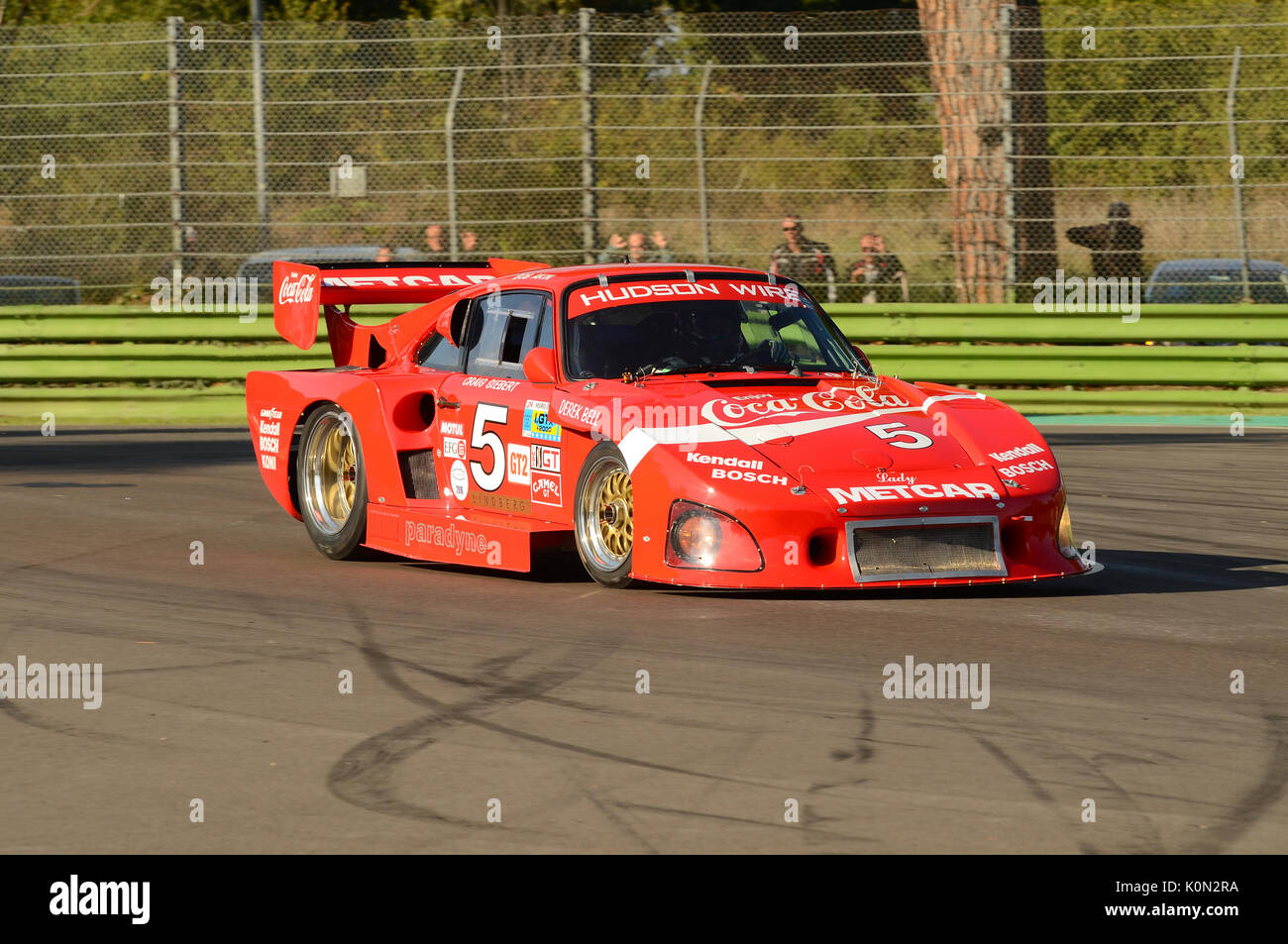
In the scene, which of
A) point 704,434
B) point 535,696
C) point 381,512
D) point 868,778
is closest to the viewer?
point 868,778

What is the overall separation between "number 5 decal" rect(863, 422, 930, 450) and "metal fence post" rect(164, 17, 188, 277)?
11.5 m

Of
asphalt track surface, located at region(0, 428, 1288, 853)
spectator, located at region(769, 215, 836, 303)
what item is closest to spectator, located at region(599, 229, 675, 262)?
spectator, located at region(769, 215, 836, 303)

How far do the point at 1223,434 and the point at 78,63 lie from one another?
36.5 ft

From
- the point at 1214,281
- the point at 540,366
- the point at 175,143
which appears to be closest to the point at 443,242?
the point at 175,143

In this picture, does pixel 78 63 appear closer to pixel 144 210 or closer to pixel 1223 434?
pixel 144 210

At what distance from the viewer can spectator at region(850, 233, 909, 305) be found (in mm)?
17375

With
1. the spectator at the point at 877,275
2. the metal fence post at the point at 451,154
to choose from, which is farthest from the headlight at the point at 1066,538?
the metal fence post at the point at 451,154

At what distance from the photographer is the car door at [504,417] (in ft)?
27.7

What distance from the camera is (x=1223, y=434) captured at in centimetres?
1549

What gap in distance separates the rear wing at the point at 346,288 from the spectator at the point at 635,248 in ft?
22.4

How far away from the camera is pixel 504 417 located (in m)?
8.68

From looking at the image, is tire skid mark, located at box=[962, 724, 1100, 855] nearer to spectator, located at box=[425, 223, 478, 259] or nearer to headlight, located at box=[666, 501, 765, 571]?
headlight, located at box=[666, 501, 765, 571]
